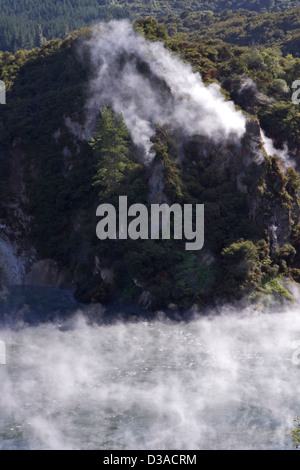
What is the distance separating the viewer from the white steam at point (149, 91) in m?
46.7

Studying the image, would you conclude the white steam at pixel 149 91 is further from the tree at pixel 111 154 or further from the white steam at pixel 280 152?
the white steam at pixel 280 152

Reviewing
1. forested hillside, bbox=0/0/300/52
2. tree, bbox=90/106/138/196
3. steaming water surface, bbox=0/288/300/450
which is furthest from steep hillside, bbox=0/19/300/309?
forested hillside, bbox=0/0/300/52

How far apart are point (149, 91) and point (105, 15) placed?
9743 cm

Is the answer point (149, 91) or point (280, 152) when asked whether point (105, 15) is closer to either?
point (149, 91)

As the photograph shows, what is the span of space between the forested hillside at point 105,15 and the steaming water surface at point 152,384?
68050mm

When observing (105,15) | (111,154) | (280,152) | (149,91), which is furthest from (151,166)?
(105,15)

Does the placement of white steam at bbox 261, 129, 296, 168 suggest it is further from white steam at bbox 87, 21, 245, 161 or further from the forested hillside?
the forested hillside

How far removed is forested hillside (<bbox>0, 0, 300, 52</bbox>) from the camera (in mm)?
107262

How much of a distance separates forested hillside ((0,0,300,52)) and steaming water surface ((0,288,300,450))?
68.1 m

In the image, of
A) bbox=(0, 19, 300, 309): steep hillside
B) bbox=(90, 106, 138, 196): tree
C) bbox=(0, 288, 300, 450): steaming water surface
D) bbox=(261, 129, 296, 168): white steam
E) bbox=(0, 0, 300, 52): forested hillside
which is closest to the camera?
bbox=(0, 288, 300, 450): steaming water surface

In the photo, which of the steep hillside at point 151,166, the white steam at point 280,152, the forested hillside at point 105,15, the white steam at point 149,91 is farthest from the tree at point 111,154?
the forested hillside at point 105,15

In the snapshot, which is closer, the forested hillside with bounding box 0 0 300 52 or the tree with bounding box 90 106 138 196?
the tree with bounding box 90 106 138 196

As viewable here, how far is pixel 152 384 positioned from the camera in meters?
30.7

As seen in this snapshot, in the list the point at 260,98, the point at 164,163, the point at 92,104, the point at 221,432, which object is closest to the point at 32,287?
the point at 164,163
